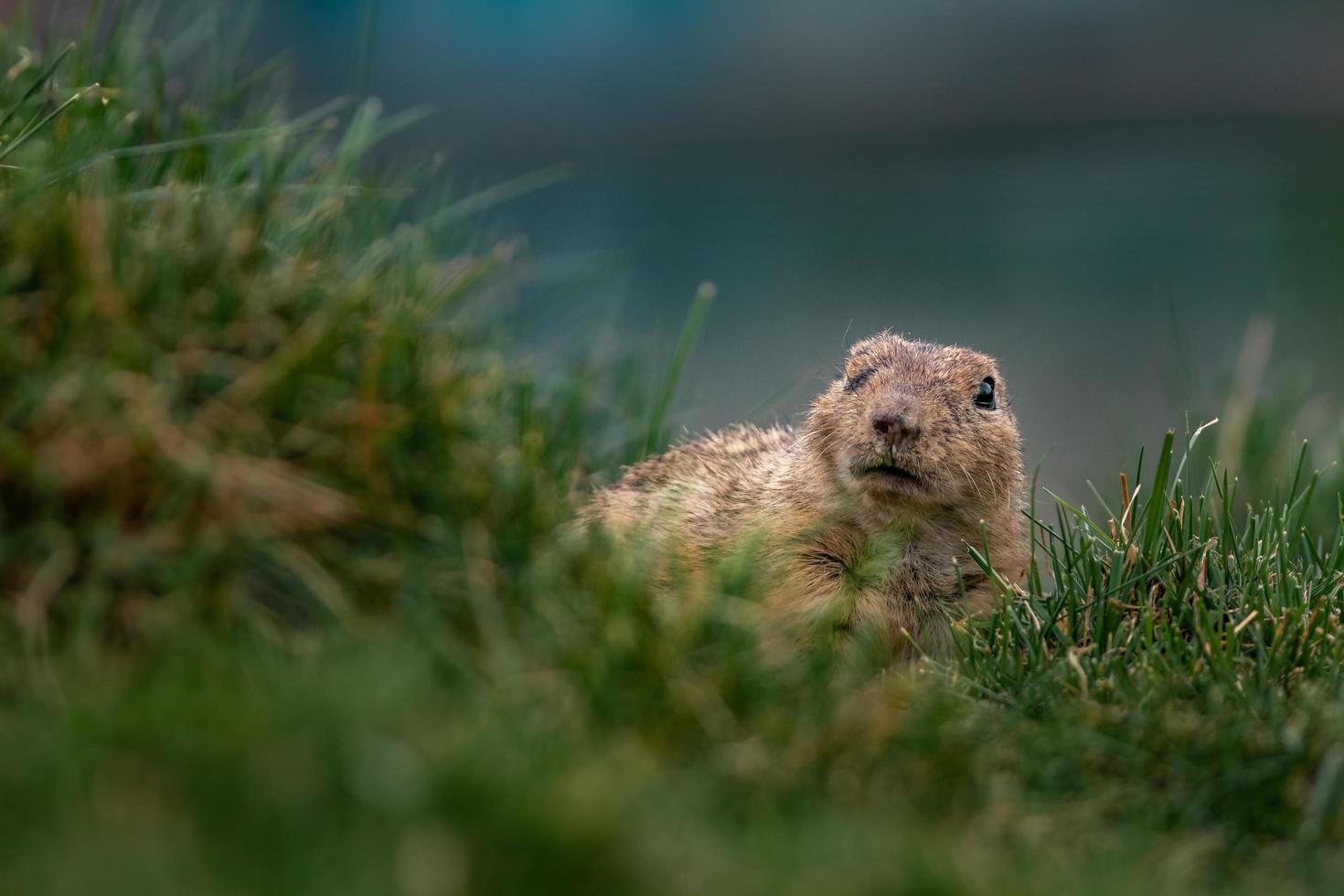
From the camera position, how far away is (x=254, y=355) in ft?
10.9

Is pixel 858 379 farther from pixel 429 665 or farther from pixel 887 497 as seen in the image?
pixel 429 665

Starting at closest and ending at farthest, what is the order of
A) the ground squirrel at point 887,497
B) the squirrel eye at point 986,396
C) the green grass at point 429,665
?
the green grass at point 429,665, the ground squirrel at point 887,497, the squirrel eye at point 986,396

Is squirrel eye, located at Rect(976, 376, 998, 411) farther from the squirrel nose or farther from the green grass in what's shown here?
the green grass

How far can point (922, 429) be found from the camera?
188 inches

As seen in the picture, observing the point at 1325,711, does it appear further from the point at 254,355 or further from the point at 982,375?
the point at 254,355

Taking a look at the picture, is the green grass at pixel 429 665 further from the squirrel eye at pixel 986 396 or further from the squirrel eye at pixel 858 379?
the squirrel eye at pixel 858 379

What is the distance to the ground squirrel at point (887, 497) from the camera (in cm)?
464

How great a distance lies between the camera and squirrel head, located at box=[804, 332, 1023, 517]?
4.76m

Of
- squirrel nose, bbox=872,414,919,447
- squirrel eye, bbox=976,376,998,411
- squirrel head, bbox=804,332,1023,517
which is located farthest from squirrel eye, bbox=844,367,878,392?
squirrel nose, bbox=872,414,919,447

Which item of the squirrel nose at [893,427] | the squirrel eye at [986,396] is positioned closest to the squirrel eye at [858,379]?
the squirrel eye at [986,396]

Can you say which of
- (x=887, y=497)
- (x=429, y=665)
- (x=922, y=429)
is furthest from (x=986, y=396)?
(x=429, y=665)

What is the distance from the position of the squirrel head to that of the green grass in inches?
30.8

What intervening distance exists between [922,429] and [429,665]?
2.37 metres

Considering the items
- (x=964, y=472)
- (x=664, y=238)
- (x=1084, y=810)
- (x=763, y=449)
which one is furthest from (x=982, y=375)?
(x=664, y=238)
